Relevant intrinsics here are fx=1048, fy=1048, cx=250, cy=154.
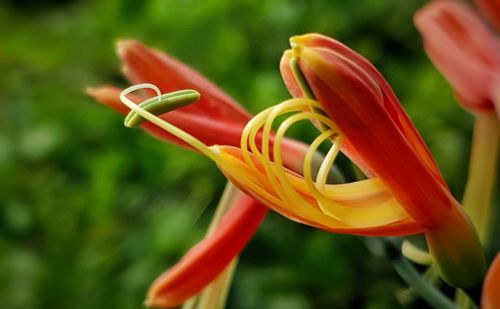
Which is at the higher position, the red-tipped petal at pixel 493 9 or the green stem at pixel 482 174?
the red-tipped petal at pixel 493 9

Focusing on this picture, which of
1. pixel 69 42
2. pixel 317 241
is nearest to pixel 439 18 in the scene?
pixel 317 241

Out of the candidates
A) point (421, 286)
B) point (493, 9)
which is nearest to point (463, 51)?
point (493, 9)

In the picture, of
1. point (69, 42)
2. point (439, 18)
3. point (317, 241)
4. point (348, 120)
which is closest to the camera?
point (348, 120)

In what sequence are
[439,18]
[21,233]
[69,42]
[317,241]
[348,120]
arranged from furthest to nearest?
[69,42] → [21,233] → [317,241] → [439,18] → [348,120]

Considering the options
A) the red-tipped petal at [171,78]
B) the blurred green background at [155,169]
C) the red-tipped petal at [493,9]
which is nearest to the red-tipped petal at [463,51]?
the red-tipped petal at [493,9]

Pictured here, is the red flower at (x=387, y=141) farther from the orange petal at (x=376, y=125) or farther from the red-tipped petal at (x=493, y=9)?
the red-tipped petal at (x=493, y=9)

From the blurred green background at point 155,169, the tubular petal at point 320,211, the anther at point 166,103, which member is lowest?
the blurred green background at point 155,169

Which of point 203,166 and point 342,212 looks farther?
point 203,166

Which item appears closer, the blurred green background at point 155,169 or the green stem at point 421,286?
the green stem at point 421,286

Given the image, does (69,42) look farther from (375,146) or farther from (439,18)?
(375,146)
